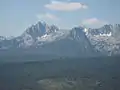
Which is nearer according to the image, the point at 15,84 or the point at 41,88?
the point at 41,88

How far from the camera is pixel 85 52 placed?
6540 inches

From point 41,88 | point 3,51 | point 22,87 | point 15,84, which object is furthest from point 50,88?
point 3,51

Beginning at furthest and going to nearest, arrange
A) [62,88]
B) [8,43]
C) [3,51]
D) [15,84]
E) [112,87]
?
1. [8,43]
2. [3,51]
3. [15,84]
4. [112,87]
5. [62,88]

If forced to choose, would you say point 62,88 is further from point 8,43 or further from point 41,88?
point 8,43

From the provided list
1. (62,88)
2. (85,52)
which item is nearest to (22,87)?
(62,88)

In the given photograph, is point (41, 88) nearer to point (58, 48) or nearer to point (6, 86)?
point (6, 86)

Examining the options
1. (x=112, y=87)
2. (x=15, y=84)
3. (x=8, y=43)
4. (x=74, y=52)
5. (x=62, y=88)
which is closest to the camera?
(x=62, y=88)

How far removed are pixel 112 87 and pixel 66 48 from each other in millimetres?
119207

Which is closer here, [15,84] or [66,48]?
[15,84]

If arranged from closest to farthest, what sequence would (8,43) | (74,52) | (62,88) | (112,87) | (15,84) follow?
1. (62,88)
2. (112,87)
3. (15,84)
4. (74,52)
5. (8,43)

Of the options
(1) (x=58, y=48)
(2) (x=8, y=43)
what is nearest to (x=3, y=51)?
(2) (x=8, y=43)

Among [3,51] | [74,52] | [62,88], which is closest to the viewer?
[62,88]

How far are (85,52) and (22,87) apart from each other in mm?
120341

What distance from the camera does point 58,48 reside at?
176875mm
